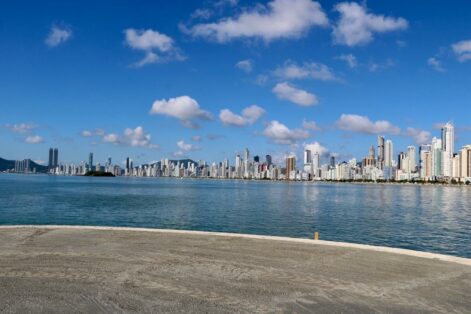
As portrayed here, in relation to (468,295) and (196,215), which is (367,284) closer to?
(468,295)

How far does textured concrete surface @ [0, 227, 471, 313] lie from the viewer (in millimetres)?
8242

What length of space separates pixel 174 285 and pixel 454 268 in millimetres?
8138

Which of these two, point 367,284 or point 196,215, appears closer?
point 367,284

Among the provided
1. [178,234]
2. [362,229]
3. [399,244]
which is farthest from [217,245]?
[362,229]

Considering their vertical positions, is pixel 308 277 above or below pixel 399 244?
above

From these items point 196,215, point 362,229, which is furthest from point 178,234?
point 196,215

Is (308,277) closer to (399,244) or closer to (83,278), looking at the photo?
(83,278)

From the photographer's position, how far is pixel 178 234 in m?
17.5

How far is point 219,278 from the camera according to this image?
10250mm

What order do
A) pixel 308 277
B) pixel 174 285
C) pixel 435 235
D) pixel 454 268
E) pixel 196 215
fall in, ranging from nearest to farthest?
1. pixel 174 285
2. pixel 308 277
3. pixel 454 268
4. pixel 435 235
5. pixel 196 215

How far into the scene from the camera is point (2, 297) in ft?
27.9

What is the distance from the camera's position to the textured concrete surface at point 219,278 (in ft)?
27.0

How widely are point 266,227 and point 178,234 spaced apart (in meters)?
23.4

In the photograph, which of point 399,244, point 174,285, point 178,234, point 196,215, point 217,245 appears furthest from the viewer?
point 196,215
